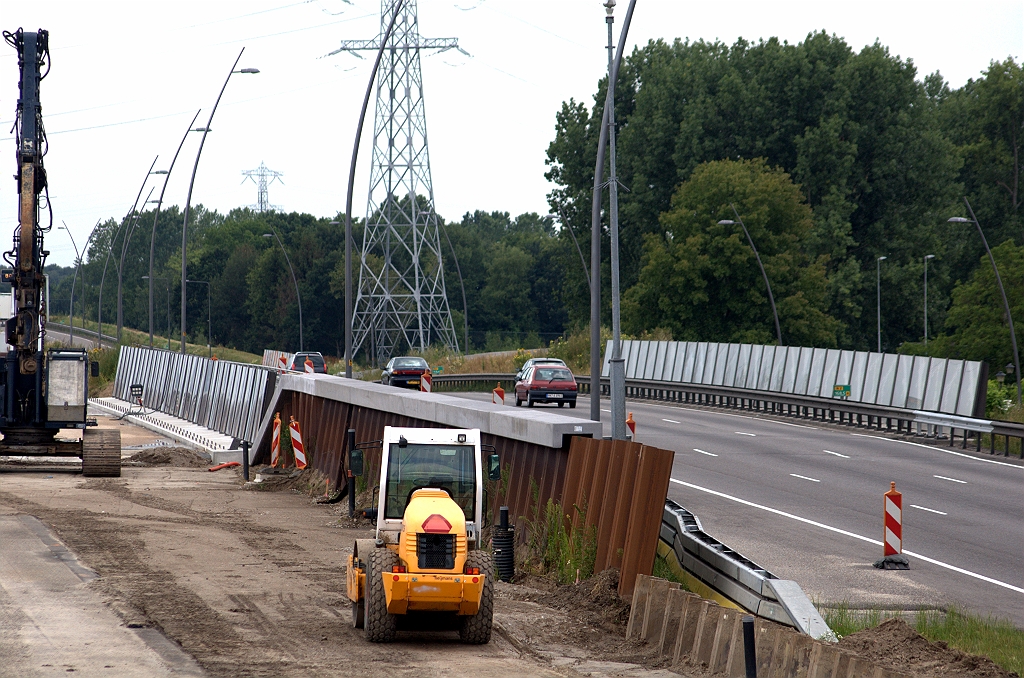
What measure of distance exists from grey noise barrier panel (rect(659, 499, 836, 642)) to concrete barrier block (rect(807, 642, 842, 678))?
0.87 metres

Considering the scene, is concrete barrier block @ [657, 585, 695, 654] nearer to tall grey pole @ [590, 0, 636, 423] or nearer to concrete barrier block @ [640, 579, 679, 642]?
concrete barrier block @ [640, 579, 679, 642]

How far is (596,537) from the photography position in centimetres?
1447

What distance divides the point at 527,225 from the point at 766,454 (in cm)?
16957

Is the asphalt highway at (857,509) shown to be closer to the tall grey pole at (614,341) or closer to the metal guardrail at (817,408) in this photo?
the metal guardrail at (817,408)

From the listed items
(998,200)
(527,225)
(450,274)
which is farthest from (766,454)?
(527,225)

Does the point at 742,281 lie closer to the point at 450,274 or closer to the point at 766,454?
the point at 766,454

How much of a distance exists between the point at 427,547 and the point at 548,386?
34.3m

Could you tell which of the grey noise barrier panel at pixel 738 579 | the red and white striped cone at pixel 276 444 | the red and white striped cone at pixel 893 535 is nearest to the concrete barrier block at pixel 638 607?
the grey noise barrier panel at pixel 738 579

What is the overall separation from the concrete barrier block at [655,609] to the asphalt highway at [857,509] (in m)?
2.68

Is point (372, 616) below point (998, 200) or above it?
below

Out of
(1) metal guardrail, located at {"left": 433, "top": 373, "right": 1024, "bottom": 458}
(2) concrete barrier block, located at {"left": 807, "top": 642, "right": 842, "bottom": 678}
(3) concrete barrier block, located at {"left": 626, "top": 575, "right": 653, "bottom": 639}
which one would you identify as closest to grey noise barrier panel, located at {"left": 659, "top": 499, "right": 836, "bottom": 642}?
(3) concrete barrier block, located at {"left": 626, "top": 575, "right": 653, "bottom": 639}

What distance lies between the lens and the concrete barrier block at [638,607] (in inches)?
487

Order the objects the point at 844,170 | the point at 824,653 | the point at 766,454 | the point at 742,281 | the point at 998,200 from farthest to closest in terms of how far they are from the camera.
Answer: the point at 998,200, the point at 844,170, the point at 742,281, the point at 766,454, the point at 824,653

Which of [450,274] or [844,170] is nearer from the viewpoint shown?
[844,170]
